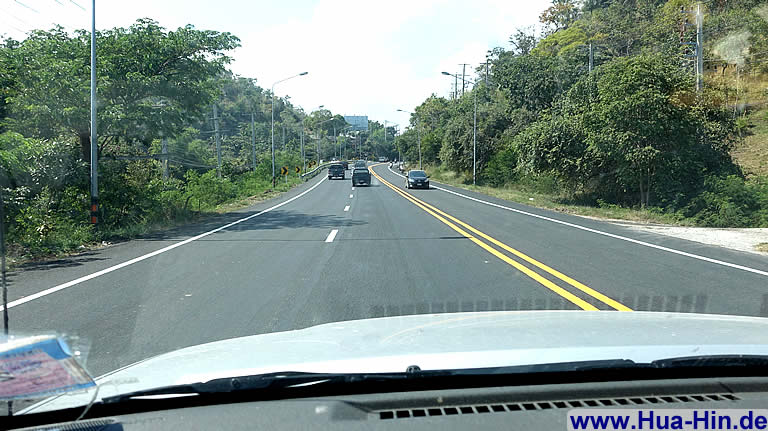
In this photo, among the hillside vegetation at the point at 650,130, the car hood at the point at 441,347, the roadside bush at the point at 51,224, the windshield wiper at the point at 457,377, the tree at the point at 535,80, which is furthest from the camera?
the tree at the point at 535,80

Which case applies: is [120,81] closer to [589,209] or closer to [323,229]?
[323,229]

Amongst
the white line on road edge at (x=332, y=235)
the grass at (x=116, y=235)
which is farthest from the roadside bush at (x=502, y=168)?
the white line on road edge at (x=332, y=235)

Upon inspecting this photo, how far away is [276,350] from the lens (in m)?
3.37

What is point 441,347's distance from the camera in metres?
3.30

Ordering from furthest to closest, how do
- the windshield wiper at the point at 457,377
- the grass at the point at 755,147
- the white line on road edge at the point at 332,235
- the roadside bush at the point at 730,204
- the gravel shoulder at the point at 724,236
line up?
the grass at the point at 755,147
the roadside bush at the point at 730,204
the white line on road edge at the point at 332,235
the gravel shoulder at the point at 724,236
the windshield wiper at the point at 457,377

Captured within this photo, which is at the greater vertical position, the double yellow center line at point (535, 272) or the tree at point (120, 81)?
the tree at point (120, 81)

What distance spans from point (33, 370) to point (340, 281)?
668 centimetres

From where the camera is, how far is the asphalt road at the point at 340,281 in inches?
253

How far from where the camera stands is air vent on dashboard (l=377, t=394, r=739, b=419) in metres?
2.73

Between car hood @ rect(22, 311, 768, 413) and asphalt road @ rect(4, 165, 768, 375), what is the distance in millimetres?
2016

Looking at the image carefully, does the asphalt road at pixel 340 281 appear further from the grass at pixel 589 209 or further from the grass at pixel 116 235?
the grass at pixel 589 209

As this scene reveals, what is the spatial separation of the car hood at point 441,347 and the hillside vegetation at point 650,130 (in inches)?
685

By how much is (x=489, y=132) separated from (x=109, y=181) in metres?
36.9

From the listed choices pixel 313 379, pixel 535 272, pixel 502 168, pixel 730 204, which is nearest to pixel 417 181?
pixel 502 168
